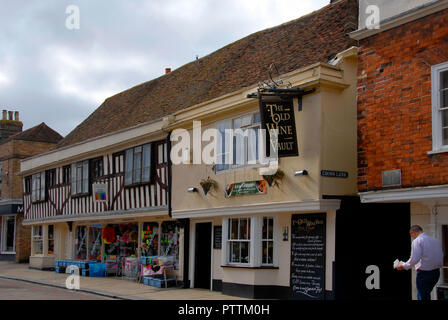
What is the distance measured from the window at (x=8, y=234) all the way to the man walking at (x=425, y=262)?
26.8 meters

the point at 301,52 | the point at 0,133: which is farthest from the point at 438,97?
the point at 0,133

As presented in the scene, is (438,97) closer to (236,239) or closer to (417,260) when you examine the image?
(417,260)

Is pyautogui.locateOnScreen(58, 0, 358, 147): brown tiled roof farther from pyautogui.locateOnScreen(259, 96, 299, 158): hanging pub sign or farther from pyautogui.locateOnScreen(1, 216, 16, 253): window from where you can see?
pyautogui.locateOnScreen(1, 216, 16, 253): window

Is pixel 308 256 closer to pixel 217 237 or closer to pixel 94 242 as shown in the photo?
pixel 217 237

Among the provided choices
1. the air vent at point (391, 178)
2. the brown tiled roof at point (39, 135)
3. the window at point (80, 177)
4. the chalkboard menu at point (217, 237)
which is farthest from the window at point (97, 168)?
the air vent at point (391, 178)

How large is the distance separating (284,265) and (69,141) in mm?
15082

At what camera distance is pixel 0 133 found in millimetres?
35969

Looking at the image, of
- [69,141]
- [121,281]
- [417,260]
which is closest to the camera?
[417,260]

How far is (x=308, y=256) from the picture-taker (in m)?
13.1

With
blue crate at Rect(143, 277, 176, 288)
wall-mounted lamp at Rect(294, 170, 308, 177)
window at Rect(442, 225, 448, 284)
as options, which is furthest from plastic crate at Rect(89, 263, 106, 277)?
window at Rect(442, 225, 448, 284)

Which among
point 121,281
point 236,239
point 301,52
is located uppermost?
point 301,52

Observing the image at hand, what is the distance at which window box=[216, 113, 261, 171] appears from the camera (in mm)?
14242

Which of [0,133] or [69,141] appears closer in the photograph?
[69,141]

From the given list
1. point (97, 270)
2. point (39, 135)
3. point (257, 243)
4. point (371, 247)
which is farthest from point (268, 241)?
point (39, 135)
